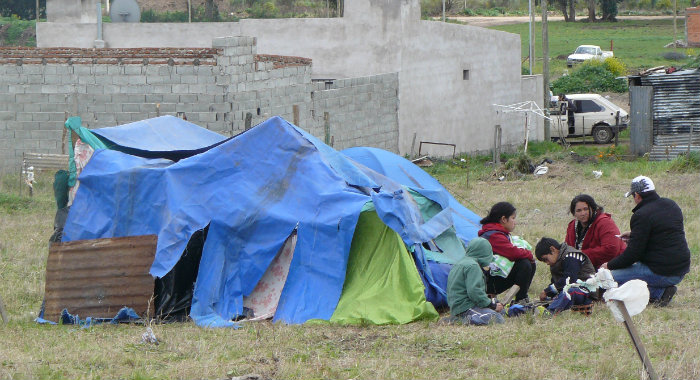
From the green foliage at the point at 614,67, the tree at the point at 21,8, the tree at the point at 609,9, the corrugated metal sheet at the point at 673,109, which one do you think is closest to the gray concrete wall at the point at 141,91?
the corrugated metal sheet at the point at 673,109

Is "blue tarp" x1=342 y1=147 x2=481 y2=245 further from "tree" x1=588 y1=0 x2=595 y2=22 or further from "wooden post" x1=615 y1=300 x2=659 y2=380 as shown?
"tree" x1=588 y1=0 x2=595 y2=22

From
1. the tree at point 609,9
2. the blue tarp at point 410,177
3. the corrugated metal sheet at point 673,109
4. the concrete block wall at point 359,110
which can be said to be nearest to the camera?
the blue tarp at point 410,177

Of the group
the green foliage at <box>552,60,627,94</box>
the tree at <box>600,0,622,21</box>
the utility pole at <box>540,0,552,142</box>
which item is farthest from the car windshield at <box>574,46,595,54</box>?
the utility pole at <box>540,0,552,142</box>

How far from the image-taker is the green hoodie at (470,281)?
8.19m

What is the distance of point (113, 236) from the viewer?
31.3ft

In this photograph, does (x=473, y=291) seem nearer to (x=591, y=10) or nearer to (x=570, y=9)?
(x=591, y=10)

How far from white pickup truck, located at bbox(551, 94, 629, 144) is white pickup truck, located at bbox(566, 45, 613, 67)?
46.1 feet

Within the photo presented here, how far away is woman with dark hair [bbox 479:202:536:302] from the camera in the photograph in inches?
352

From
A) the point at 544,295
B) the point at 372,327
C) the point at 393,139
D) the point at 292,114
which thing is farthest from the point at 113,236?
the point at 393,139

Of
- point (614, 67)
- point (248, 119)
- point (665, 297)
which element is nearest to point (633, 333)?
point (665, 297)

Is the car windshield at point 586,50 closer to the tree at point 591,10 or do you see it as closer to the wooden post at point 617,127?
the tree at point 591,10

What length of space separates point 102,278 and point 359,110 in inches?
538

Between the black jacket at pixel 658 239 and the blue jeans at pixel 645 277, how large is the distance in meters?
0.05

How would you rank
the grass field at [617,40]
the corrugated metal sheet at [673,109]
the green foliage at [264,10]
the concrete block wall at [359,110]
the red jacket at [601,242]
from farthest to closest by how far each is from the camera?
the green foliage at [264,10], the grass field at [617,40], the corrugated metal sheet at [673,109], the concrete block wall at [359,110], the red jacket at [601,242]
